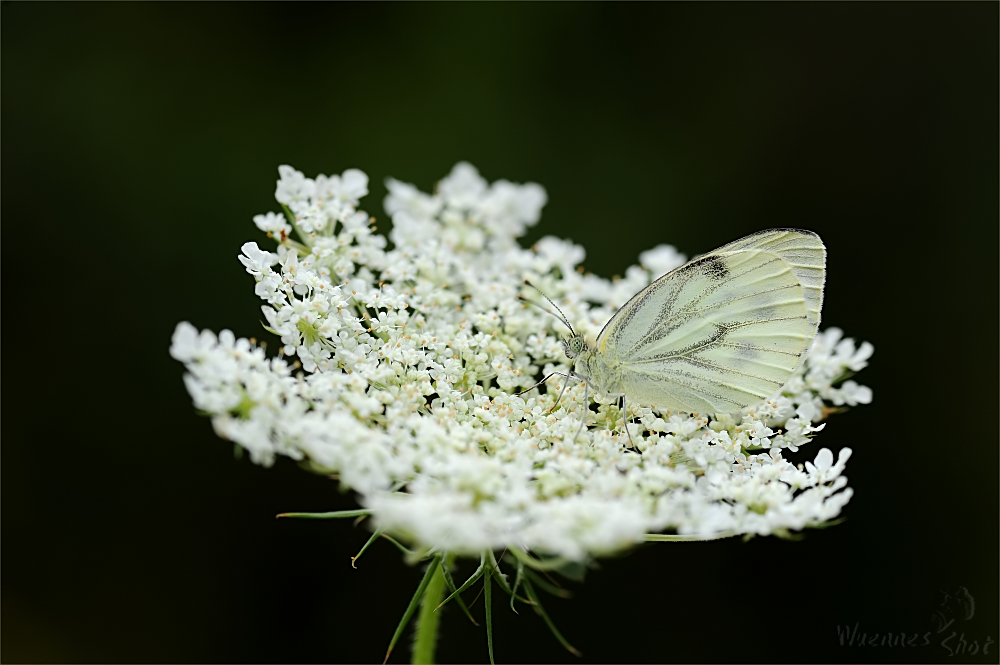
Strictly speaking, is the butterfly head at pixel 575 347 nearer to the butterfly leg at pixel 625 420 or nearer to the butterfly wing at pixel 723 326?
the butterfly wing at pixel 723 326

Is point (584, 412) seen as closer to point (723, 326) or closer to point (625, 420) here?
point (625, 420)

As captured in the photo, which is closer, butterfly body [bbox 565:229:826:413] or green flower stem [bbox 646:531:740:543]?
green flower stem [bbox 646:531:740:543]

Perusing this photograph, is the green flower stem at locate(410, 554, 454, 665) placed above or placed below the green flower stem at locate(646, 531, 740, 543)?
below

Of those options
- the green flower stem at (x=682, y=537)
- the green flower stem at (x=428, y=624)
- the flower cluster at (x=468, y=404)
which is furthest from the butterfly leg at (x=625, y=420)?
the green flower stem at (x=428, y=624)

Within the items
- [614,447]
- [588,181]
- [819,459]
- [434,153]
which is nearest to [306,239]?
[614,447]

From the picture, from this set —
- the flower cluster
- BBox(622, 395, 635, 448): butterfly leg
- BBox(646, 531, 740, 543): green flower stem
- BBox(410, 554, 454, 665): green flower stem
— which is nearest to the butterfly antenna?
the flower cluster

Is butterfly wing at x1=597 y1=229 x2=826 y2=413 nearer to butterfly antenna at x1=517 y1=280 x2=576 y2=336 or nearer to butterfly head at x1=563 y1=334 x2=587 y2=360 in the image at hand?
butterfly head at x1=563 y1=334 x2=587 y2=360

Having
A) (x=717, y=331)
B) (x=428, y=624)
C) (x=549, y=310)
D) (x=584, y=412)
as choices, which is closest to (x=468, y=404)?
(x=584, y=412)
